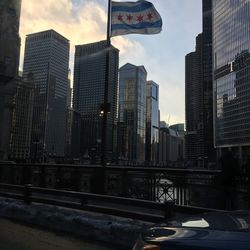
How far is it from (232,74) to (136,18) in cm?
12726

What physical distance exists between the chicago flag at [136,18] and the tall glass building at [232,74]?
106 meters

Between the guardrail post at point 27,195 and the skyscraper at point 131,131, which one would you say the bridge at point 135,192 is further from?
the skyscraper at point 131,131

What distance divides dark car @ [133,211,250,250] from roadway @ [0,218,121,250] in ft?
15.0

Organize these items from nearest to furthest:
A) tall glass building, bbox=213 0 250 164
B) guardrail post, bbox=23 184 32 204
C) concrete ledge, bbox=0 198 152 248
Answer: concrete ledge, bbox=0 198 152 248
guardrail post, bbox=23 184 32 204
tall glass building, bbox=213 0 250 164

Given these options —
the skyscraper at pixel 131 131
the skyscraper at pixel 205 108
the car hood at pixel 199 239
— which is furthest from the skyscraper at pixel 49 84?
the car hood at pixel 199 239

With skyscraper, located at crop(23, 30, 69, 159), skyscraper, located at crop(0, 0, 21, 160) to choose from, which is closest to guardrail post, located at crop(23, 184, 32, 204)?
skyscraper, located at crop(0, 0, 21, 160)

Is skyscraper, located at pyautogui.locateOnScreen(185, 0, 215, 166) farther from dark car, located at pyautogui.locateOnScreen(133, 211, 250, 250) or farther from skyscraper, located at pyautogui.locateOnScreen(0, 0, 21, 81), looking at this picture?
dark car, located at pyautogui.locateOnScreen(133, 211, 250, 250)

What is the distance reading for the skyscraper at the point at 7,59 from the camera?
123 ft

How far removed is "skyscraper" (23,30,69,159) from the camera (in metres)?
153

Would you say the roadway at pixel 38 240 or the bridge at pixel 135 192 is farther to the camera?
the bridge at pixel 135 192

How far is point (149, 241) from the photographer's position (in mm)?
3113

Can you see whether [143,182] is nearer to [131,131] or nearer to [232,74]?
[232,74]

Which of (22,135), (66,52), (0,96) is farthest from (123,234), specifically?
(66,52)

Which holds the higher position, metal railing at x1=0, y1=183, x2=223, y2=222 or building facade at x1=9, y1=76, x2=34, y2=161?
building facade at x1=9, y1=76, x2=34, y2=161
